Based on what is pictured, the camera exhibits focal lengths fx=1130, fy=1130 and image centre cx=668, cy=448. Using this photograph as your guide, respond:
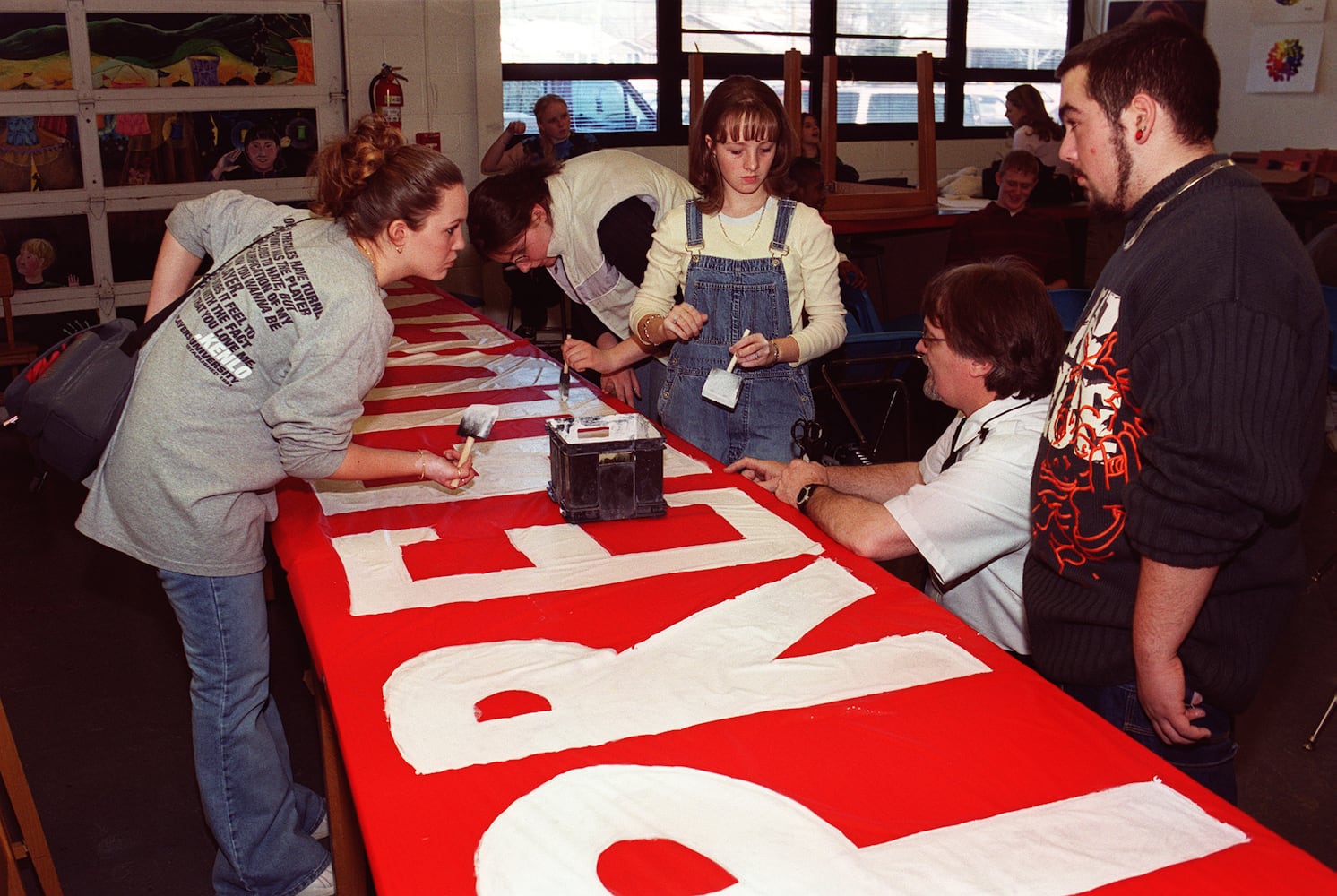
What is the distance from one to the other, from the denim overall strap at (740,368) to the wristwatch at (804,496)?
0.51 metres

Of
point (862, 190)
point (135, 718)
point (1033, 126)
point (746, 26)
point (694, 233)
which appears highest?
point (746, 26)

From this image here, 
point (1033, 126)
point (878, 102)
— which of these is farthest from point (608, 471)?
point (878, 102)

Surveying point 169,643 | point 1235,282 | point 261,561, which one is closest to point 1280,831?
point 1235,282

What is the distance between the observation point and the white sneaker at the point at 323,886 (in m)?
2.19

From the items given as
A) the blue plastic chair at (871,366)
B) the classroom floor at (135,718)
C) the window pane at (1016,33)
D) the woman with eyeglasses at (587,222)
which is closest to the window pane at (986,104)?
the window pane at (1016,33)

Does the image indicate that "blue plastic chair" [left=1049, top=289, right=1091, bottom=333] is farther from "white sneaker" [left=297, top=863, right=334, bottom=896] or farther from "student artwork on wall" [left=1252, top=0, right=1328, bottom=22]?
"student artwork on wall" [left=1252, top=0, right=1328, bottom=22]

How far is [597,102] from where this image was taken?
25.2ft

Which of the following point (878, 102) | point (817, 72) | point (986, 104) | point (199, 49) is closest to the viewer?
point (199, 49)

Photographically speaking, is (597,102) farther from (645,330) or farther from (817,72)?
(645,330)

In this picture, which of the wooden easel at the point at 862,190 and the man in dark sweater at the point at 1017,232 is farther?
the wooden easel at the point at 862,190

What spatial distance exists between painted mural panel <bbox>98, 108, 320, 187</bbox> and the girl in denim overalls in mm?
4335

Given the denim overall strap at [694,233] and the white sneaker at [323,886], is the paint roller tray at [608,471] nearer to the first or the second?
the denim overall strap at [694,233]

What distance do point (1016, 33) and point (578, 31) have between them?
4.04 meters

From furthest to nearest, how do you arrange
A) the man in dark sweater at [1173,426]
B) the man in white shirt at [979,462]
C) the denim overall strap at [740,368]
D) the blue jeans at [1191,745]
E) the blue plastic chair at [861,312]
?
the blue plastic chair at [861,312]
the denim overall strap at [740,368]
the man in white shirt at [979,462]
the blue jeans at [1191,745]
the man in dark sweater at [1173,426]
